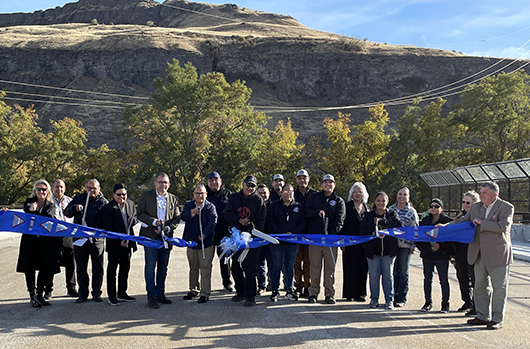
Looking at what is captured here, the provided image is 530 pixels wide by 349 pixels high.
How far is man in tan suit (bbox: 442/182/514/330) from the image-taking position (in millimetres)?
6312

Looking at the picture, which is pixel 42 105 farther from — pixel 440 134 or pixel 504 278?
pixel 504 278

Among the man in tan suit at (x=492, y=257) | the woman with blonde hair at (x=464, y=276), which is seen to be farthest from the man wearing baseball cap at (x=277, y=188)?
the man in tan suit at (x=492, y=257)

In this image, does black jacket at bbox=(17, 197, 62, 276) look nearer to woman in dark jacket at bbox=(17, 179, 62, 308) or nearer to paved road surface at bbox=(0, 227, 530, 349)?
woman in dark jacket at bbox=(17, 179, 62, 308)

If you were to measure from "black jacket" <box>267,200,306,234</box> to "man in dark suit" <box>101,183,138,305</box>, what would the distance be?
2.37 metres

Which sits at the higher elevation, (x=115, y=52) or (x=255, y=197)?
(x=115, y=52)

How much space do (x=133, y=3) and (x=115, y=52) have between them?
3508 inches

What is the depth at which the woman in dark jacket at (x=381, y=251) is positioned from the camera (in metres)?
7.38

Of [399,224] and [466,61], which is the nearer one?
[399,224]

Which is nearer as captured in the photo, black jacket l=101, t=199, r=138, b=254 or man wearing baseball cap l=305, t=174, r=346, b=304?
black jacket l=101, t=199, r=138, b=254

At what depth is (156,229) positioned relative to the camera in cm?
741

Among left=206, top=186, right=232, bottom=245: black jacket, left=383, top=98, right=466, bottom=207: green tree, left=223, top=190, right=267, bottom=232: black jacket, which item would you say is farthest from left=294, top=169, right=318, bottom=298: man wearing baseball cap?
left=383, top=98, right=466, bottom=207: green tree

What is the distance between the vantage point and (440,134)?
1777 inches

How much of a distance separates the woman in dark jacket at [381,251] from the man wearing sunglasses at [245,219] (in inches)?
70.4

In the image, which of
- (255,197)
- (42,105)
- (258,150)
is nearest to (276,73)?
(42,105)
